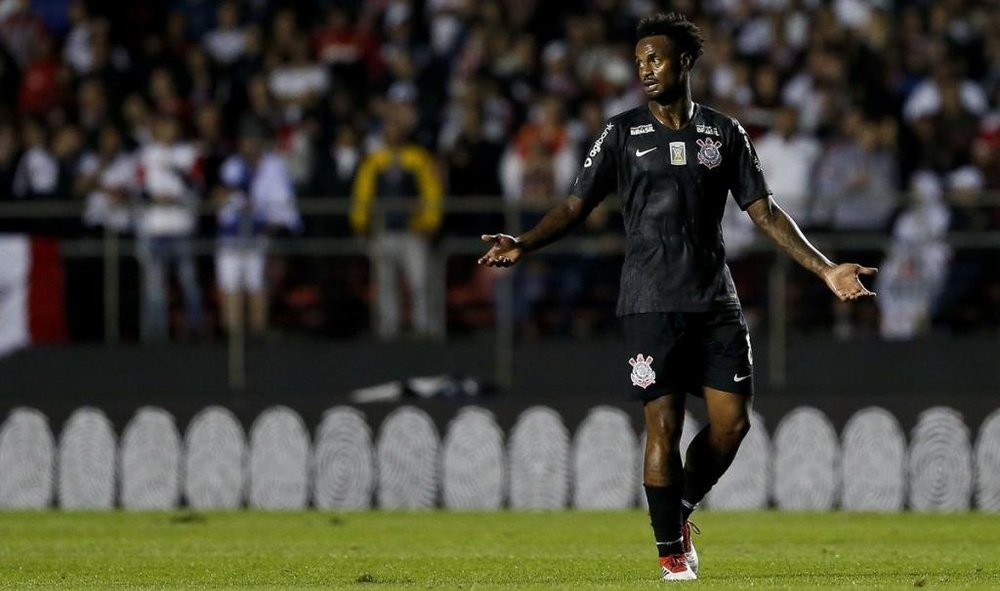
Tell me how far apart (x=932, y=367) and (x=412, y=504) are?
14.0 feet

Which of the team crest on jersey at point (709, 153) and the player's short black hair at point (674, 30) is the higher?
the player's short black hair at point (674, 30)

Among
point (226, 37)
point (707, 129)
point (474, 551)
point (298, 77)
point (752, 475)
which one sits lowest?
point (474, 551)

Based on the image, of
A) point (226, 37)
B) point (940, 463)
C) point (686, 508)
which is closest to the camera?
point (686, 508)

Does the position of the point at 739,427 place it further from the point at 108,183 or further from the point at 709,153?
the point at 108,183

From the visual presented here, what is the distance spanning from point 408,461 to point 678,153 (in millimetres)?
7101

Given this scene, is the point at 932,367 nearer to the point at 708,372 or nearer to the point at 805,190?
the point at 805,190

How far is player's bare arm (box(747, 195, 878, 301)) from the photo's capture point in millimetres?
8820

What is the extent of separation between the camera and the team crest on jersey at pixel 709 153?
361 inches

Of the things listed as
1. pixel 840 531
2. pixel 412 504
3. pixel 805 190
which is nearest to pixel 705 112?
pixel 840 531

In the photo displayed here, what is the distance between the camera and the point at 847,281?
8797 millimetres

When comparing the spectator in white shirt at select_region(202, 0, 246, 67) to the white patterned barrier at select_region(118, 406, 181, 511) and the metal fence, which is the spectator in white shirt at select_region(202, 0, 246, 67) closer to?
the metal fence

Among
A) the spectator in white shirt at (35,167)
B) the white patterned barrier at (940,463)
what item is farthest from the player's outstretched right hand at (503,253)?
the spectator in white shirt at (35,167)

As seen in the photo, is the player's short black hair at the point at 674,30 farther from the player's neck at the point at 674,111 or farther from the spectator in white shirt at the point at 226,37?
the spectator in white shirt at the point at 226,37

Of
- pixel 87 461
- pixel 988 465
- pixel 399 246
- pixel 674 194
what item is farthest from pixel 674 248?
pixel 87 461
